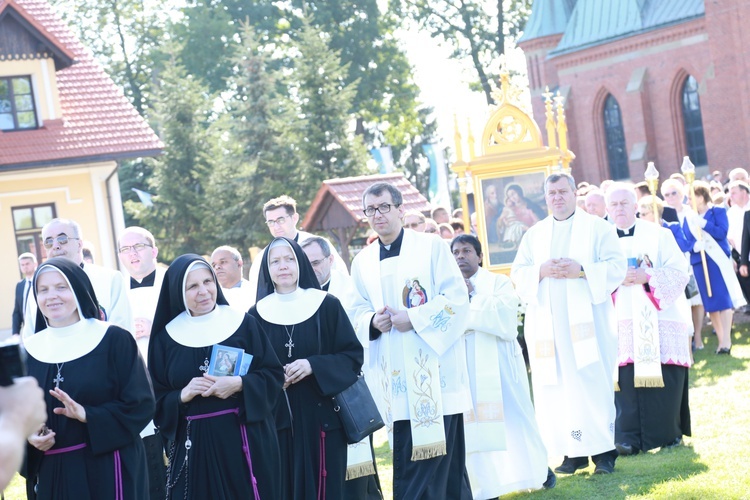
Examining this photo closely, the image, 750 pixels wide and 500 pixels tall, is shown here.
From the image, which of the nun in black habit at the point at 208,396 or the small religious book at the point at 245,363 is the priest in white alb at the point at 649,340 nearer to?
the nun in black habit at the point at 208,396

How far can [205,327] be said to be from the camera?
642 centimetres

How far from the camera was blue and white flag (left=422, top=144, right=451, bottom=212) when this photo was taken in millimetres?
33438

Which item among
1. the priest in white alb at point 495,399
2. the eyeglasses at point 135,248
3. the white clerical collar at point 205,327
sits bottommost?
the priest in white alb at point 495,399

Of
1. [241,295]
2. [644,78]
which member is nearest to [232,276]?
[241,295]

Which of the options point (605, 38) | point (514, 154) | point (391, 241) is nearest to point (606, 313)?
point (391, 241)

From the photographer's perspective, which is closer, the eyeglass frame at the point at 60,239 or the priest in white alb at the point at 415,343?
the priest in white alb at the point at 415,343

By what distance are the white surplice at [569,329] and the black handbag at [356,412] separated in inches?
106

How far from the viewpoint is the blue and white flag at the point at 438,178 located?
110ft

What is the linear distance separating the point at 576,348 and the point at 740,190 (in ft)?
24.4

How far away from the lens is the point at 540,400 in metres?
9.52

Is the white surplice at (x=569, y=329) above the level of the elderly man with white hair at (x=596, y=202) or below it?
below

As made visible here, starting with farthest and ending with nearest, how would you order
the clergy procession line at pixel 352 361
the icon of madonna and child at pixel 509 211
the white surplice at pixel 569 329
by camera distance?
the icon of madonna and child at pixel 509 211, the white surplice at pixel 569 329, the clergy procession line at pixel 352 361

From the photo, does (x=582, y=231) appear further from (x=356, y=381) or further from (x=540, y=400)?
(x=356, y=381)

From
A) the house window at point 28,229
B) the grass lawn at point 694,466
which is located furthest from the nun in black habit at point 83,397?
the house window at point 28,229
